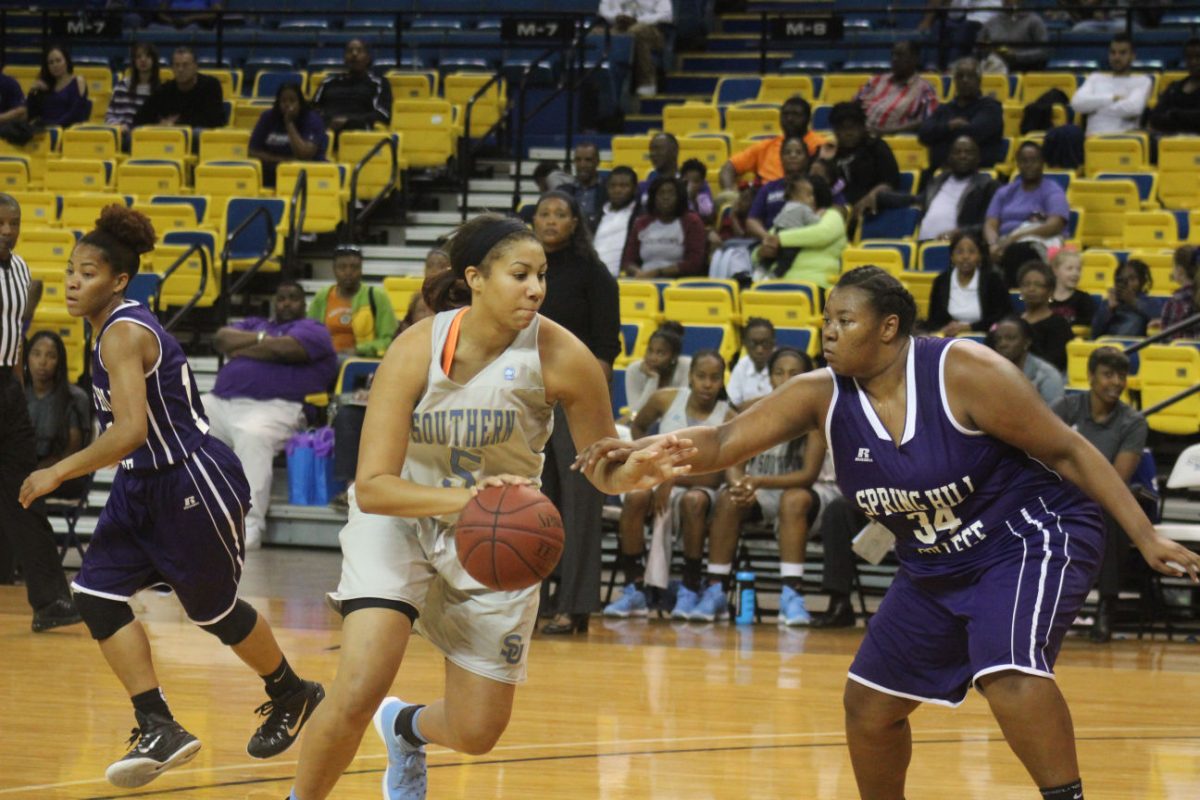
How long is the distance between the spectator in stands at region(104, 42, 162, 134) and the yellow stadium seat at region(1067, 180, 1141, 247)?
8056 mm

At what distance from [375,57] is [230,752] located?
1213 cm

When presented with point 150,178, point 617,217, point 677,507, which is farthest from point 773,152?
point 150,178

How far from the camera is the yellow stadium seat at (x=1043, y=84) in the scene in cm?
1348

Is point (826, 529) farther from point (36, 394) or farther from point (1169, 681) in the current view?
point (36, 394)

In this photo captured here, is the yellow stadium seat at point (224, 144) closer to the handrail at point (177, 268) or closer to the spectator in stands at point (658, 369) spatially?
the handrail at point (177, 268)

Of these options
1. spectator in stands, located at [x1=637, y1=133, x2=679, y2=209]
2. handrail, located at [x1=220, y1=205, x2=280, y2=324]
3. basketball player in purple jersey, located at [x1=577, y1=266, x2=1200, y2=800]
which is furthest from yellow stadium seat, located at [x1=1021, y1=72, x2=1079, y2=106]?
basketball player in purple jersey, located at [x1=577, y1=266, x2=1200, y2=800]

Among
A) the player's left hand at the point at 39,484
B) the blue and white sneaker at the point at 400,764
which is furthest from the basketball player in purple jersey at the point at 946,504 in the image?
the player's left hand at the point at 39,484

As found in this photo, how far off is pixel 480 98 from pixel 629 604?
680 cm

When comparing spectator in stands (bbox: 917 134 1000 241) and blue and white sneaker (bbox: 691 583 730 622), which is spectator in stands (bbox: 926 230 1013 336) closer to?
spectator in stands (bbox: 917 134 1000 241)

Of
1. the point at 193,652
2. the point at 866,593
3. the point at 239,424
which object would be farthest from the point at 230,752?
the point at 239,424

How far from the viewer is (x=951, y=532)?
402 centimetres

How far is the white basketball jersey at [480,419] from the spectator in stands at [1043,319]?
20.2 ft

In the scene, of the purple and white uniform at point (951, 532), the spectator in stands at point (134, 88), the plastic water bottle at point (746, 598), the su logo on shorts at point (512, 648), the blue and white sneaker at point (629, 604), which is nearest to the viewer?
the purple and white uniform at point (951, 532)

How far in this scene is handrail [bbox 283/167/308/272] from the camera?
13.0m
